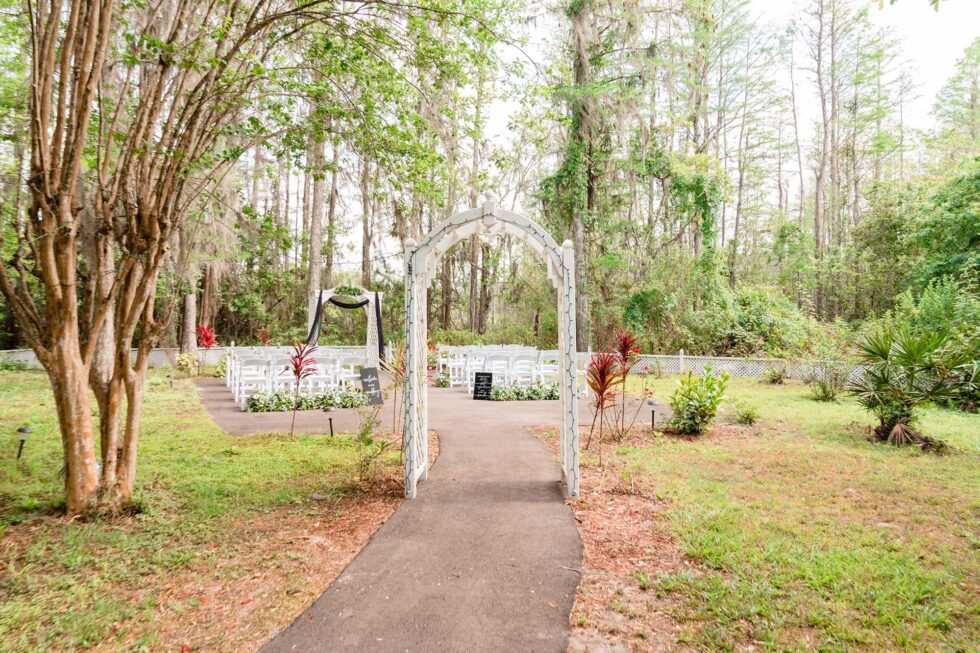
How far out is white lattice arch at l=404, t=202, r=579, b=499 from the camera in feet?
15.6

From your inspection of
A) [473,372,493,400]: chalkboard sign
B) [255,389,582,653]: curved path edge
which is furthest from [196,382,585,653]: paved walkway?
[473,372,493,400]: chalkboard sign

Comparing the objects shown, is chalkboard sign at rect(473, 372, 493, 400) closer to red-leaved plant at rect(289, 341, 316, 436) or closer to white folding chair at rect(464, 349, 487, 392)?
white folding chair at rect(464, 349, 487, 392)

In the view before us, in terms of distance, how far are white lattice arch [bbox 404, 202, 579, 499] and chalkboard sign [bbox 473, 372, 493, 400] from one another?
613cm

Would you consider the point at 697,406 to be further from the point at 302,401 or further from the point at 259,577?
the point at 302,401

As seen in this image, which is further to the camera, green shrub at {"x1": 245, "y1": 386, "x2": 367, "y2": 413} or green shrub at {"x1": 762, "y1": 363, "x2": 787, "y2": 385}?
green shrub at {"x1": 762, "y1": 363, "x2": 787, "y2": 385}

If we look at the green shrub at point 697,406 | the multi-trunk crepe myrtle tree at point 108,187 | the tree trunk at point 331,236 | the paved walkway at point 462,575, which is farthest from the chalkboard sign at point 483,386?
the tree trunk at point 331,236

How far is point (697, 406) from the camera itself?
24.8 ft

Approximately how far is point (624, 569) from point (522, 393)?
805 cm

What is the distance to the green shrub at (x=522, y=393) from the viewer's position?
1134 centimetres

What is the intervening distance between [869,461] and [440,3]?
721 centimetres

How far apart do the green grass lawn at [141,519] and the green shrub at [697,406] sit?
5016 mm

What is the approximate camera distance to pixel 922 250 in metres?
16.9

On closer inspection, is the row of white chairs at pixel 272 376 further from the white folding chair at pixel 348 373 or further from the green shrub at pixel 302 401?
the green shrub at pixel 302 401

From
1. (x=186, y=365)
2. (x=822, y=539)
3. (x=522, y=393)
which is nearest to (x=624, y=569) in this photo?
(x=822, y=539)
